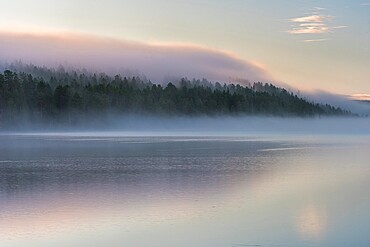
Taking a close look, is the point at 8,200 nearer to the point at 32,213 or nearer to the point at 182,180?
the point at 32,213

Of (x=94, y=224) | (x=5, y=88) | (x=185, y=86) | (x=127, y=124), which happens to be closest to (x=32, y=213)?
(x=94, y=224)

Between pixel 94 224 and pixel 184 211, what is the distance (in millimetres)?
2243

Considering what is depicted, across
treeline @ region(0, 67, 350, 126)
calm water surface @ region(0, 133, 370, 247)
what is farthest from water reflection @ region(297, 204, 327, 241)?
treeline @ region(0, 67, 350, 126)

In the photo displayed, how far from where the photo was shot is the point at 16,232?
11.9 metres

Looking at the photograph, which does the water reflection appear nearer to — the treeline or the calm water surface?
the calm water surface

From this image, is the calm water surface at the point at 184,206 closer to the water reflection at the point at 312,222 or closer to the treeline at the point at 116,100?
the water reflection at the point at 312,222

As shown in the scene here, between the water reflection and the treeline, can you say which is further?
the treeline

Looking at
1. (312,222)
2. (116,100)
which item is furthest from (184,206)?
(116,100)

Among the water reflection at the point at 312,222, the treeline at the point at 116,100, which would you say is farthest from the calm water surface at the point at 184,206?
the treeline at the point at 116,100

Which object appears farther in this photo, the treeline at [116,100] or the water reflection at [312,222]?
the treeline at [116,100]

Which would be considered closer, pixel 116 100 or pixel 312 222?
pixel 312 222

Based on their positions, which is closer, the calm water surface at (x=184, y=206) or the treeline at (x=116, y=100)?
the calm water surface at (x=184, y=206)

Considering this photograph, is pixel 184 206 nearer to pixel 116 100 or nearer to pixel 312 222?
pixel 312 222

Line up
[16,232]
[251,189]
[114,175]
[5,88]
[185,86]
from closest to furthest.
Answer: [16,232], [251,189], [114,175], [5,88], [185,86]
